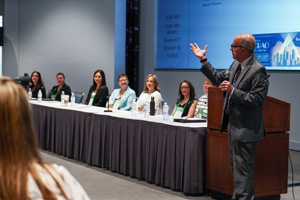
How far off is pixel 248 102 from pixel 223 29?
488 cm

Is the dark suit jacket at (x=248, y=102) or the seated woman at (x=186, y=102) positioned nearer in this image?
Result: the dark suit jacket at (x=248, y=102)

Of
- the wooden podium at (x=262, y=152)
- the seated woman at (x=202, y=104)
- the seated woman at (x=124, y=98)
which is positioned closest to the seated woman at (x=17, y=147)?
the wooden podium at (x=262, y=152)

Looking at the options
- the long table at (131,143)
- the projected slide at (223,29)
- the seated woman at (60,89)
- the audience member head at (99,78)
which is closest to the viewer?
the long table at (131,143)

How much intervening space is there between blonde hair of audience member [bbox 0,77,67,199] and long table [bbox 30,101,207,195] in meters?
3.34

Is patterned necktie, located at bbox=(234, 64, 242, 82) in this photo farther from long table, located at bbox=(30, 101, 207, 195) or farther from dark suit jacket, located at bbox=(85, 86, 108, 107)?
dark suit jacket, located at bbox=(85, 86, 108, 107)

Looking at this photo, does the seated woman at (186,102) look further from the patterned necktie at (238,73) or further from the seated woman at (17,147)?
the seated woman at (17,147)

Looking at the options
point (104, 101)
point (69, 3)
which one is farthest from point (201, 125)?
point (69, 3)

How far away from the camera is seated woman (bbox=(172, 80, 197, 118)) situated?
219 inches

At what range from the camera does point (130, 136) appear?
5.12 meters

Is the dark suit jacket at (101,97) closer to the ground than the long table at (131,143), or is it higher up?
higher up

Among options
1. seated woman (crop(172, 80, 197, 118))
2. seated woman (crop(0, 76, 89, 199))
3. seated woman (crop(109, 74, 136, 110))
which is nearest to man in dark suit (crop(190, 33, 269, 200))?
→ seated woman (crop(172, 80, 197, 118))

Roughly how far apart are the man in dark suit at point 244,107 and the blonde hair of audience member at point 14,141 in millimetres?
2491

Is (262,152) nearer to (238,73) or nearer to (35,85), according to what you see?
(238,73)

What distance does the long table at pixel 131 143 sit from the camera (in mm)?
4340
